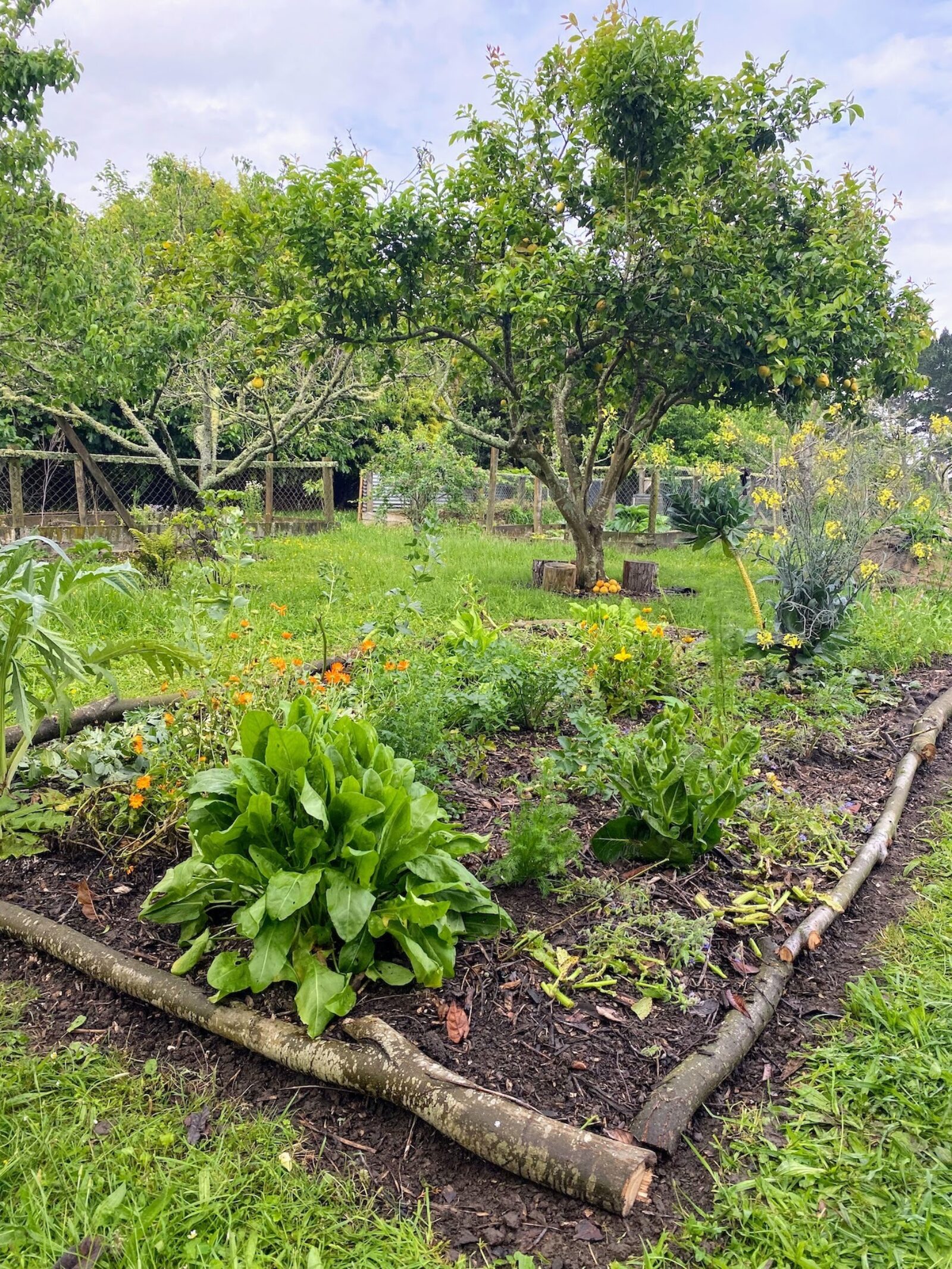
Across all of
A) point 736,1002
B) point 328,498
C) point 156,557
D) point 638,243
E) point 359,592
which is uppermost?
point 638,243

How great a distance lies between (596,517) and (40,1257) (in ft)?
25.4

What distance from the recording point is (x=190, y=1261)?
1467 millimetres

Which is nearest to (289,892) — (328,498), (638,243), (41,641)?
(41,641)

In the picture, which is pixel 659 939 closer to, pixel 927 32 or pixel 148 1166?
pixel 148 1166

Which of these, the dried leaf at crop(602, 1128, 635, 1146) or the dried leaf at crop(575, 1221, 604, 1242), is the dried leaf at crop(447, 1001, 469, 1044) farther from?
the dried leaf at crop(575, 1221, 604, 1242)

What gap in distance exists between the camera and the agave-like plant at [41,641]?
2.44m

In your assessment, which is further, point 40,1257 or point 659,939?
point 659,939

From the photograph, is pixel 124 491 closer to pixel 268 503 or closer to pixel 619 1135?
pixel 268 503

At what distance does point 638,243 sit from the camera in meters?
6.90

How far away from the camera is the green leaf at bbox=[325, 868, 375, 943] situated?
78.6 inches

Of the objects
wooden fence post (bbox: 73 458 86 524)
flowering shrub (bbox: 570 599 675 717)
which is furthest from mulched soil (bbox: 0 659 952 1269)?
wooden fence post (bbox: 73 458 86 524)

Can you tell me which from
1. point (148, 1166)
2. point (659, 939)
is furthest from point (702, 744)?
point (148, 1166)

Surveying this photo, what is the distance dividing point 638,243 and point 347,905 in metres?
6.59

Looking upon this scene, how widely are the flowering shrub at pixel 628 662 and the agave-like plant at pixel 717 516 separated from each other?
0.76m
